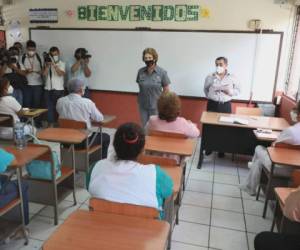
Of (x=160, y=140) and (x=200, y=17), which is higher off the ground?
(x=200, y=17)

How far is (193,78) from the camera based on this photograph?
5.33 metres

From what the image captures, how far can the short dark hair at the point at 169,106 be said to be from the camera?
114 inches

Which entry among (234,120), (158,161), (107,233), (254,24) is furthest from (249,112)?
(107,233)

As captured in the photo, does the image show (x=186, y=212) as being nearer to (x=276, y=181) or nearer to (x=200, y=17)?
(x=276, y=181)

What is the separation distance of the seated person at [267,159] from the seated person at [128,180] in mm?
1679

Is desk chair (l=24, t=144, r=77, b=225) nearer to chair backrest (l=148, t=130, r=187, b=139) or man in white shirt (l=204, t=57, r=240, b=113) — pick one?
chair backrest (l=148, t=130, r=187, b=139)

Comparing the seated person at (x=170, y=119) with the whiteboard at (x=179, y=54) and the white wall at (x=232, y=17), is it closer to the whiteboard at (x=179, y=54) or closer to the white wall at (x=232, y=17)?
the whiteboard at (x=179, y=54)

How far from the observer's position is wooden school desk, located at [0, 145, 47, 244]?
2158 mm

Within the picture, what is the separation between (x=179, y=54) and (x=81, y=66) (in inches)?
72.8

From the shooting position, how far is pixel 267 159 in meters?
3.07

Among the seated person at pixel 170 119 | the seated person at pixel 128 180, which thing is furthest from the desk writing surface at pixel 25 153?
the seated person at pixel 170 119

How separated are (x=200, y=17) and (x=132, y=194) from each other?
4.22 m

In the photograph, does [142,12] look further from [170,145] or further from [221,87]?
[170,145]

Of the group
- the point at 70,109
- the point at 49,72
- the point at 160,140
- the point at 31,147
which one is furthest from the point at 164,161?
the point at 49,72
